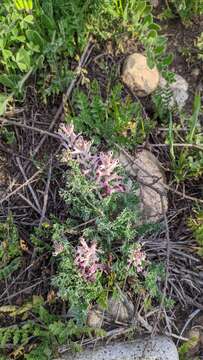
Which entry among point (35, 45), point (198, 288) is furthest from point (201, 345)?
point (35, 45)

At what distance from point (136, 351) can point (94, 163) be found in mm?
826

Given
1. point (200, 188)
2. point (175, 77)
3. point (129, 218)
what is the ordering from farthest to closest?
1. point (175, 77)
2. point (200, 188)
3. point (129, 218)

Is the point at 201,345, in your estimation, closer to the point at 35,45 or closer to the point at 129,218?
the point at 129,218

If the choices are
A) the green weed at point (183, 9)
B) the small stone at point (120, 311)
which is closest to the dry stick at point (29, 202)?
the small stone at point (120, 311)

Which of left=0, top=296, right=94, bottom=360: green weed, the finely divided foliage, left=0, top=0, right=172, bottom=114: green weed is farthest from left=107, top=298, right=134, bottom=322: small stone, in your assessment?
left=0, top=0, right=172, bottom=114: green weed

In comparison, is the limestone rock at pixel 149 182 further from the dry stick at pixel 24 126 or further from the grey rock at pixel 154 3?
the grey rock at pixel 154 3

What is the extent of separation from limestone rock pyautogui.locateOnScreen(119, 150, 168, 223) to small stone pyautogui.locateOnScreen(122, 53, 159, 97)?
0.33m

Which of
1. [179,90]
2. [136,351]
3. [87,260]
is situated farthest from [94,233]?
[179,90]

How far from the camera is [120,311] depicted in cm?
242

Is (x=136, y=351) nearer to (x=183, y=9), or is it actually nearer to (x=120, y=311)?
(x=120, y=311)

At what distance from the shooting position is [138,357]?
91.8 inches

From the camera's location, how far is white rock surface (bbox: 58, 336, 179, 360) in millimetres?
2334

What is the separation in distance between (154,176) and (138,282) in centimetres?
52

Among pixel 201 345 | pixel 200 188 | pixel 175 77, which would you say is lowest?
pixel 201 345
